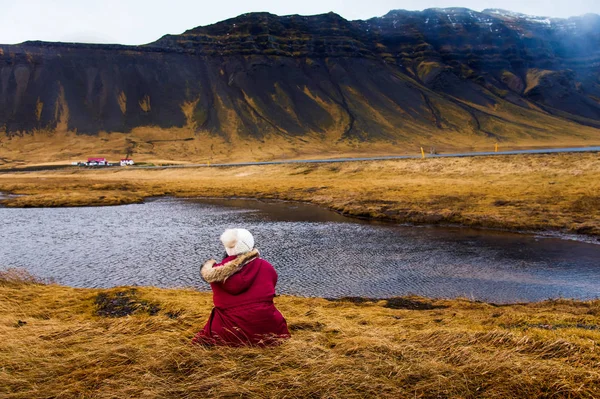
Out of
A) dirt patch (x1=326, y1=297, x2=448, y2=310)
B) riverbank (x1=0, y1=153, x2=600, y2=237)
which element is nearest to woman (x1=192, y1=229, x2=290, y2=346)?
dirt patch (x1=326, y1=297, x2=448, y2=310)

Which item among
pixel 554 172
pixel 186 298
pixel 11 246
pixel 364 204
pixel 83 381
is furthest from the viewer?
pixel 554 172

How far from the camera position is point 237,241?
675 cm

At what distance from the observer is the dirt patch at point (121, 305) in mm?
12320

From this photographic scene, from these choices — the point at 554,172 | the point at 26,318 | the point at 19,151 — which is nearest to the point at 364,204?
the point at 554,172

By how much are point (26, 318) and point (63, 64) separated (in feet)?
666

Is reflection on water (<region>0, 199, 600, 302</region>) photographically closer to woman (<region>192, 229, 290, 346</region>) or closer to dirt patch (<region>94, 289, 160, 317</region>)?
dirt patch (<region>94, 289, 160, 317</region>)

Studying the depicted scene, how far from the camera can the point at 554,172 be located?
4772 cm

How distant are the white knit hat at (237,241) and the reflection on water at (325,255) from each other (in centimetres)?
1181

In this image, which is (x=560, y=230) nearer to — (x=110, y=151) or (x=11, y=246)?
(x=11, y=246)

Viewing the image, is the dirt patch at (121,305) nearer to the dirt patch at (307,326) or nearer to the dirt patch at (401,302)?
the dirt patch at (307,326)

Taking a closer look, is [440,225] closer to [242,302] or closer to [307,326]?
[307,326]

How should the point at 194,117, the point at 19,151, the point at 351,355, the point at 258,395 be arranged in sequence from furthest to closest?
the point at 194,117
the point at 19,151
the point at 351,355
the point at 258,395

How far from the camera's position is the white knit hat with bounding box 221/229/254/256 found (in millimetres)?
6738

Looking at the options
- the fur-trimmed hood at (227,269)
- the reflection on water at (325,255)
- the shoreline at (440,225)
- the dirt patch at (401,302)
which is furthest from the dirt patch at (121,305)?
the shoreline at (440,225)
